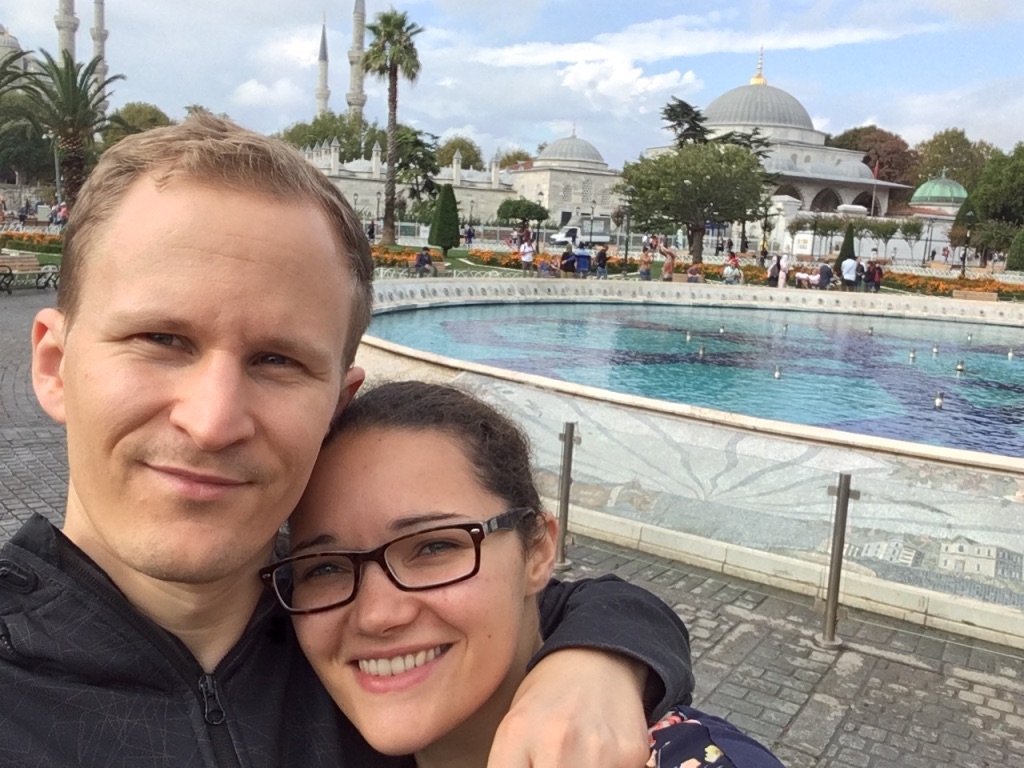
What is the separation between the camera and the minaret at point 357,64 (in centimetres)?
7881

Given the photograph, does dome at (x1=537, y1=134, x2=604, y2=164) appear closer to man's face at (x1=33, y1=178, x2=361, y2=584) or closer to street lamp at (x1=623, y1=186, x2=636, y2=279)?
street lamp at (x1=623, y1=186, x2=636, y2=279)

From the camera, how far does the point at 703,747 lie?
1275mm

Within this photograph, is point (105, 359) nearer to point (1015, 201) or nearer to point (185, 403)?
point (185, 403)

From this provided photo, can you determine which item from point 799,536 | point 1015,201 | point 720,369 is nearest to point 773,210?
point 1015,201

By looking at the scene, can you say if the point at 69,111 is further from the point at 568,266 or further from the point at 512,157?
the point at 512,157

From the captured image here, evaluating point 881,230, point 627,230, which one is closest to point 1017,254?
point 881,230

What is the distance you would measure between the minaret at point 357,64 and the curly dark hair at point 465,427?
8267 centimetres

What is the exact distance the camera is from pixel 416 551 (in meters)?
1.48

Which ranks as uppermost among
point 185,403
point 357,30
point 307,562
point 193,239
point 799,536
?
point 357,30

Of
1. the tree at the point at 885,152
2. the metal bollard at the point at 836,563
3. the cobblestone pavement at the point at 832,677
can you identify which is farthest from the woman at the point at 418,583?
the tree at the point at 885,152

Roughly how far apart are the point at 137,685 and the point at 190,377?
0.53 metres

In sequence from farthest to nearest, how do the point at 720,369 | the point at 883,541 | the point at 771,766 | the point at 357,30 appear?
1. the point at 357,30
2. the point at 720,369
3. the point at 883,541
4. the point at 771,766

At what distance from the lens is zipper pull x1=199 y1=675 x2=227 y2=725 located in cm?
140

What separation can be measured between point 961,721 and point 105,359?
4708 millimetres
